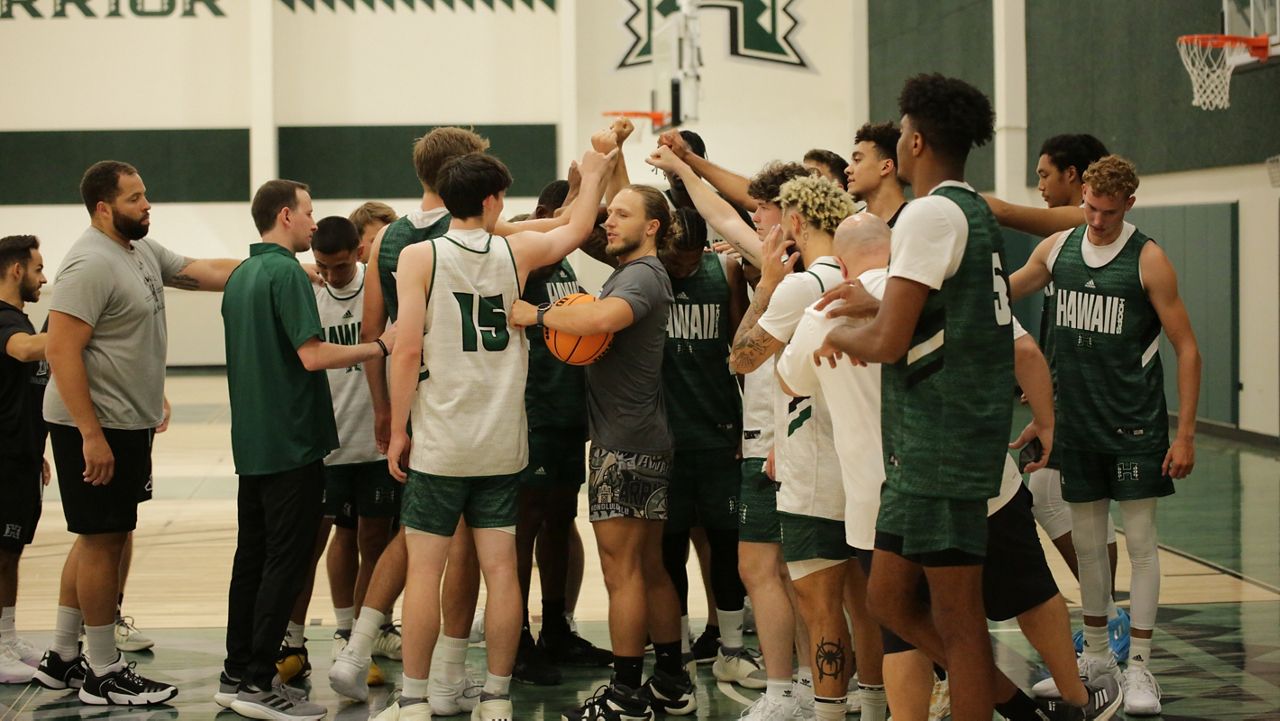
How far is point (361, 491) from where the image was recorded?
5.41 meters

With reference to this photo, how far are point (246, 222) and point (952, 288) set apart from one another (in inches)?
756

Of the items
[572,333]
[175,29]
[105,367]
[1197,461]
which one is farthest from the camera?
[175,29]

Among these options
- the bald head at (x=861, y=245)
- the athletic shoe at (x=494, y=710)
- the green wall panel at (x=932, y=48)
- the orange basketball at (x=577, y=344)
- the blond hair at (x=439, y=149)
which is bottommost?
the athletic shoe at (x=494, y=710)

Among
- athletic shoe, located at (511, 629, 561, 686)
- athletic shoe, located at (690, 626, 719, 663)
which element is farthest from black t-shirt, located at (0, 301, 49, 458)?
athletic shoe, located at (690, 626, 719, 663)

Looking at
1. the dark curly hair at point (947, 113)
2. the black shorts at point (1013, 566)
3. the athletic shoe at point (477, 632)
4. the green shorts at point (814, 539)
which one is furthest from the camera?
the athletic shoe at point (477, 632)

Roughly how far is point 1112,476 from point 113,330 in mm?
3727

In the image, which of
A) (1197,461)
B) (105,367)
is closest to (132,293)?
(105,367)

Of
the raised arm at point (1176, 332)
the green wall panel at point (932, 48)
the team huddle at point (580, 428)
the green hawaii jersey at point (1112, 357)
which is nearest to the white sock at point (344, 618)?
the team huddle at point (580, 428)

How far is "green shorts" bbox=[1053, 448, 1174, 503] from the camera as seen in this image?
4.74 meters

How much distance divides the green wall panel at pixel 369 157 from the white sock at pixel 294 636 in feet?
53.1

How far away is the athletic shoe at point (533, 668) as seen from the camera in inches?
205

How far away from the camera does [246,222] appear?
21.0m

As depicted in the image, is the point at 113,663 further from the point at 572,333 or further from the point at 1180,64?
the point at 1180,64

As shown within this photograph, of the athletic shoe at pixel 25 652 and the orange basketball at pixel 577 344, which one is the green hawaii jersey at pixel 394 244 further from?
the athletic shoe at pixel 25 652
